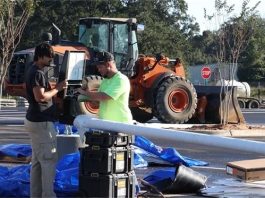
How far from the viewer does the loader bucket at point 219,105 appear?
808 inches

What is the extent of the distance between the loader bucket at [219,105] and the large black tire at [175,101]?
2.53ft

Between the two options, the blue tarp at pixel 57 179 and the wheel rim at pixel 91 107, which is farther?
the wheel rim at pixel 91 107

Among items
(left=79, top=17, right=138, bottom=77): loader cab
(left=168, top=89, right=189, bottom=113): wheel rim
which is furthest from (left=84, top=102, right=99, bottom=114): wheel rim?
(left=168, top=89, right=189, bottom=113): wheel rim

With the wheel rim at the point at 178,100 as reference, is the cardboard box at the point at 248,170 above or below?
below

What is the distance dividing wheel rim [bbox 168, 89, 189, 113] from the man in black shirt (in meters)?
12.6

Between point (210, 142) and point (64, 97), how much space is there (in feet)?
10.3

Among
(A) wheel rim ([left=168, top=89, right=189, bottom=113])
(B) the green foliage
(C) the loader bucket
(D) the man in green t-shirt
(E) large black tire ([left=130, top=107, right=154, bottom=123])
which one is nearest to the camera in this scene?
(D) the man in green t-shirt

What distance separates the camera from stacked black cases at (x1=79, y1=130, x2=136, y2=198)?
23.4ft

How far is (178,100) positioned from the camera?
20.7 m

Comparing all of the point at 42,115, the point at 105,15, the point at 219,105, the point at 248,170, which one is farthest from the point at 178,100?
the point at 105,15

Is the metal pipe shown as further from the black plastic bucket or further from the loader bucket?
the loader bucket

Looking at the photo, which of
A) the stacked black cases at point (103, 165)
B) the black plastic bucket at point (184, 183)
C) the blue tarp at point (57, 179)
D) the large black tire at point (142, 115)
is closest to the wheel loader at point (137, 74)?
the large black tire at point (142, 115)

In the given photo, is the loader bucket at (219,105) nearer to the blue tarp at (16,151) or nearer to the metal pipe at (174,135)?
the blue tarp at (16,151)

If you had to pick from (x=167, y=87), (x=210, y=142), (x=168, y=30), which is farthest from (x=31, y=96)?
(x=168, y=30)
